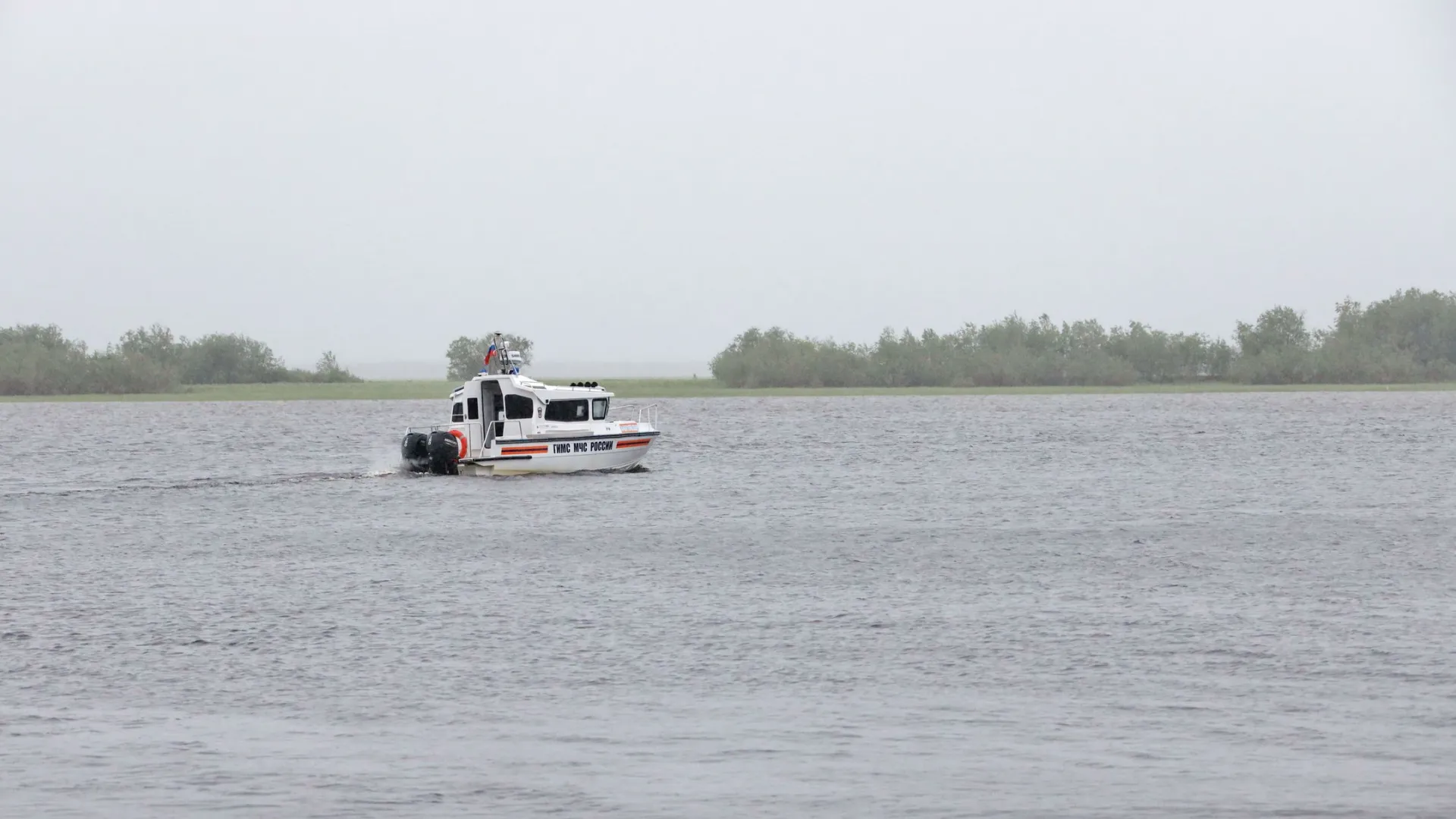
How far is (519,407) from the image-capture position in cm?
5675

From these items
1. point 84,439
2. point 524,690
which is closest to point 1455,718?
point 524,690

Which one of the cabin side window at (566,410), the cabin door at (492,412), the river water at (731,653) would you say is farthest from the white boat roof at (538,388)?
the river water at (731,653)

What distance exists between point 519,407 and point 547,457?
7.13 feet

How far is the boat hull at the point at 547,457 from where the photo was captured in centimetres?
5700

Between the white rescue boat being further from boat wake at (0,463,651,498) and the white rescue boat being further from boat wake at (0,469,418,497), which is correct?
boat wake at (0,469,418,497)

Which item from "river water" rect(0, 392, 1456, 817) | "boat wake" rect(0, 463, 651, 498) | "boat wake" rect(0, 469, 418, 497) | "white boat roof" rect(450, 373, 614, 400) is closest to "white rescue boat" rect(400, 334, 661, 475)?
"white boat roof" rect(450, 373, 614, 400)

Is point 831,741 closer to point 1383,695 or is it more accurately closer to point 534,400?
point 1383,695

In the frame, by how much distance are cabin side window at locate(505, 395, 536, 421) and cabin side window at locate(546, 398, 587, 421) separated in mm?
615

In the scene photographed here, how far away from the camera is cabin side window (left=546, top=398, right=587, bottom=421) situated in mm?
57062

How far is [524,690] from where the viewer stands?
21.4 m

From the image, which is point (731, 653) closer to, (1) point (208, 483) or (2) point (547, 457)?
(2) point (547, 457)

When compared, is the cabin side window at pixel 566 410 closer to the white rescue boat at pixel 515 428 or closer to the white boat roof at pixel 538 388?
the white rescue boat at pixel 515 428

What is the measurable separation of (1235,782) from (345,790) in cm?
954

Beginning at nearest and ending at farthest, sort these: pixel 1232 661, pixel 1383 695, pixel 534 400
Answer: pixel 1383 695, pixel 1232 661, pixel 534 400
